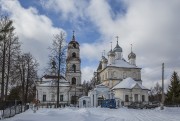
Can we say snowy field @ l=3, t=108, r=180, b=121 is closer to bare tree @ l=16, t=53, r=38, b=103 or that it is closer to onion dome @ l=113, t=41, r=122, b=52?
bare tree @ l=16, t=53, r=38, b=103

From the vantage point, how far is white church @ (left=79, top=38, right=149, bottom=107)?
7538 centimetres

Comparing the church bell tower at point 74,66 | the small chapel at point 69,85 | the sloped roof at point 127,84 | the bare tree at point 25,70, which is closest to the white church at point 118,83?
the sloped roof at point 127,84

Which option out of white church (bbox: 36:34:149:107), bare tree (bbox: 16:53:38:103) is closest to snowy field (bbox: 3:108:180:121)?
bare tree (bbox: 16:53:38:103)

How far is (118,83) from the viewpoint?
8806 cm

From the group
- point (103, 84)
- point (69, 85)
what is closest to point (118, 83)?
point (103, 84)

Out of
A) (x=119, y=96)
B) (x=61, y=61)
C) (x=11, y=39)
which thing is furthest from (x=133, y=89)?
(x=11, y=39)

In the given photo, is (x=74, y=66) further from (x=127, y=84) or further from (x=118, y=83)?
(x=127, y=84)

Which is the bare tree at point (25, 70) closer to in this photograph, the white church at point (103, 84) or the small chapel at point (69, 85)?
the white church at point (103, 84)

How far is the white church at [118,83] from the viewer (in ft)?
247

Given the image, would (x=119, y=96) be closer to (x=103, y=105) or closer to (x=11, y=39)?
(x=103, y=105)

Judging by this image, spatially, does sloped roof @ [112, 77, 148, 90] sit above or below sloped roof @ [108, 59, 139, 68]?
below

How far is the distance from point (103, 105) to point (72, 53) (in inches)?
1042

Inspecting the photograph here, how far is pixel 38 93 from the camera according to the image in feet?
284

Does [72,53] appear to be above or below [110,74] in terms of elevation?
above
